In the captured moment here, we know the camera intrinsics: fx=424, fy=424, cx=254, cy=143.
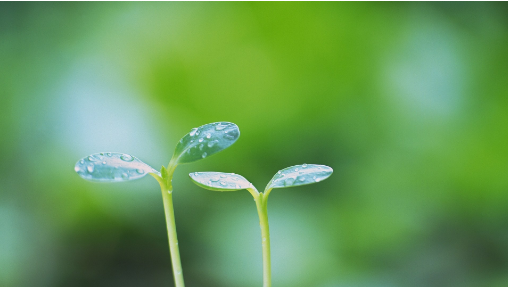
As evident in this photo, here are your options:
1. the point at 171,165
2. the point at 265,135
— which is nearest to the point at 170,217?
the point at 171,165

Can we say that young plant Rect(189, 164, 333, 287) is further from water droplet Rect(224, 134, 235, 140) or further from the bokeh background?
the bokeh background

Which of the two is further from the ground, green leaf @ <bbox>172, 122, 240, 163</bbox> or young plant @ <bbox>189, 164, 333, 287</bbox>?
green leaf @ <bbox>172, 122, 240, 163</bbox>

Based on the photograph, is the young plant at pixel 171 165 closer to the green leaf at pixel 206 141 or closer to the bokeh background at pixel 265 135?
the green leaf at pixel 206 141

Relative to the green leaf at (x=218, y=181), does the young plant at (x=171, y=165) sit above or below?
above

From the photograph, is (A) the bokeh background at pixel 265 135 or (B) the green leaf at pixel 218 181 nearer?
(B) the green leaf at pixel 218 181

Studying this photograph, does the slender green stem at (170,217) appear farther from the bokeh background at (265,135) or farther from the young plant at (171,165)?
the bokeh background at (265,135)

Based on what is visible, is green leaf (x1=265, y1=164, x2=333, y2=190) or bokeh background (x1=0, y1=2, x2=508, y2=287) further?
bokeh background (x1=0, y1=2, x2=508, y2=287)

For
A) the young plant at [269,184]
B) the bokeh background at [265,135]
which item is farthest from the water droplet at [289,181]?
the bokeh background at [265,135]

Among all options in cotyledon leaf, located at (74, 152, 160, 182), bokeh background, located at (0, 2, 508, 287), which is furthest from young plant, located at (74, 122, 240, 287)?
bokeh background, located at (0, 2, 508, 287)
